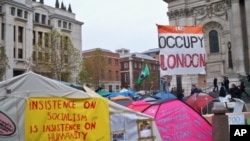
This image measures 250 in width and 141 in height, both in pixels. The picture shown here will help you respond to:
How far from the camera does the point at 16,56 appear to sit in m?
51.1

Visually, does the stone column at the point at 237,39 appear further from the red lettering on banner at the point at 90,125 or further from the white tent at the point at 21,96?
the white tent at the point at 21,96

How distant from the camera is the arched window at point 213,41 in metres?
40.1

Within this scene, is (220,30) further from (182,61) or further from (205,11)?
(182,61)

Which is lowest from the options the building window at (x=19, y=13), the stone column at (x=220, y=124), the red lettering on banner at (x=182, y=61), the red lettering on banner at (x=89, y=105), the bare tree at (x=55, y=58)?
the stone column at (x=220, y=124)

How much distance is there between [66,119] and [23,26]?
48544mm

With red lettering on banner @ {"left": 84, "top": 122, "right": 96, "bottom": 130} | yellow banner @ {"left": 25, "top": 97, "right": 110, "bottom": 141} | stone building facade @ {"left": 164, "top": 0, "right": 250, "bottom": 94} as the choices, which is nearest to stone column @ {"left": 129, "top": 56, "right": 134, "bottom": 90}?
stone building facade @ {"left": 164, "top": 0, "right": 250, "bottom": 94}

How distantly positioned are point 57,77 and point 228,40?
22.2 m

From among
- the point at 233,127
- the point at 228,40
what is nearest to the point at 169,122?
the point at 233,127

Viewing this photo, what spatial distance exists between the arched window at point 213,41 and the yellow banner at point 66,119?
35.4 metres

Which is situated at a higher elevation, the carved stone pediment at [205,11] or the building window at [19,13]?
the building window at [19,13]

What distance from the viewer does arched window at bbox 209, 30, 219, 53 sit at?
40.1 meters

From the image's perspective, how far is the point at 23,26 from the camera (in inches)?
2051

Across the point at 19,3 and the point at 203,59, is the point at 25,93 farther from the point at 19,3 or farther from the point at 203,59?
the point at 19,3

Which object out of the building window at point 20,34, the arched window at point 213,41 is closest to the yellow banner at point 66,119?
the arched window at point 213,41
